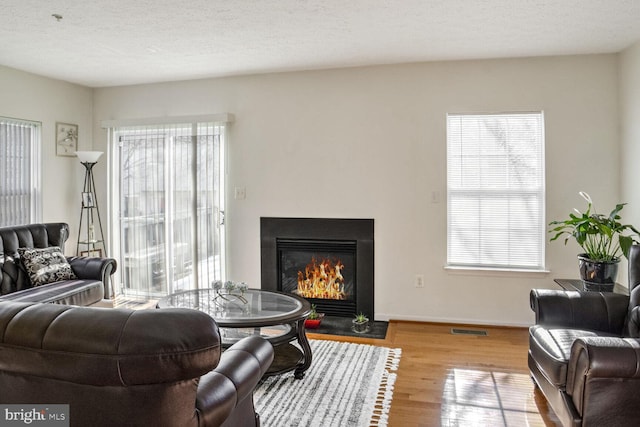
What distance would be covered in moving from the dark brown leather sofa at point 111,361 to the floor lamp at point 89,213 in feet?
12.8

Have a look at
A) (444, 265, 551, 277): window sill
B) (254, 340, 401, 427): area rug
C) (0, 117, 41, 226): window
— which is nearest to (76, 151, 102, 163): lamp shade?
(0, 117, 41, 226): window

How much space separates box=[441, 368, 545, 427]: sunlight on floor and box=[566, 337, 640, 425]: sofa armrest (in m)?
0.51

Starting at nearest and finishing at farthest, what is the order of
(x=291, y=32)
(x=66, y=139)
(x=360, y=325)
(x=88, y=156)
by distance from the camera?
(x=291, y=32) < (x=360, y=325) < (x=88, y=156) < (x=66, y=139)

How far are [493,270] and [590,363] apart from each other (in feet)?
7.19

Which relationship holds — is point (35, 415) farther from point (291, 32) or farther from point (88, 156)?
point (88, 156)

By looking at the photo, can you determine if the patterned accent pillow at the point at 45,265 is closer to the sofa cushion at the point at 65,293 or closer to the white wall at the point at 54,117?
the sofa cushion at the point at 65,293

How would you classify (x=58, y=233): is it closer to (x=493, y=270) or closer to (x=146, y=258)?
(x=146, y=258)

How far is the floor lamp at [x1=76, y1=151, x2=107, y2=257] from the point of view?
4.96 m

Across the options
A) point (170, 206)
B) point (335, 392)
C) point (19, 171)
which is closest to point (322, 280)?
point (335, 392)

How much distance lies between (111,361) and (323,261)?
11.1 feet

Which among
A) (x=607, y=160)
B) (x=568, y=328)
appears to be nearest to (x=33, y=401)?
(x=568, y=328)

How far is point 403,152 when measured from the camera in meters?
4.31

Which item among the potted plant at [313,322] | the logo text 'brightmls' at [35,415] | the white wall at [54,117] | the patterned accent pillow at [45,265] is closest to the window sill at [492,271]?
the potted plant at [313,322]

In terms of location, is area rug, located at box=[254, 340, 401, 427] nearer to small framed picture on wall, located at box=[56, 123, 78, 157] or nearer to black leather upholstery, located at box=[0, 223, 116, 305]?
black leather upholstery, located at box=[0, 223, 116, 305]
